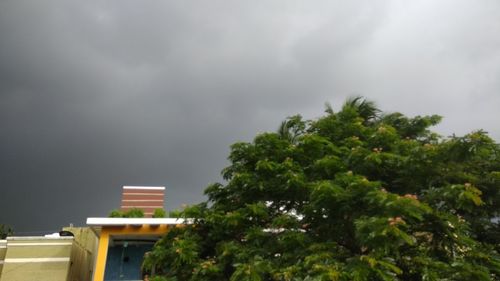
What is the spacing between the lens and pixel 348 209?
7531 mm

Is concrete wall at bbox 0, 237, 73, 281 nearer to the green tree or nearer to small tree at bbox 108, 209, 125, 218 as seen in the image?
small tree at bbox 108, 209, 125, 218

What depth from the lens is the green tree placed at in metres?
6.58

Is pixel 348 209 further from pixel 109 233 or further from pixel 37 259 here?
pixel 37 259

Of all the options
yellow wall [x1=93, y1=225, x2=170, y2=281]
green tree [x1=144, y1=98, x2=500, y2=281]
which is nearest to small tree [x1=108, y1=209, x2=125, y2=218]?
yellow wall [x1=93, y1=225, x2=170, y2=281]

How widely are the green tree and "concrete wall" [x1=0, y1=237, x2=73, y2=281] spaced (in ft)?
29.6

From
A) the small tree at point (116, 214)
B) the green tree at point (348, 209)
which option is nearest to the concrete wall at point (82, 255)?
the small tree at point (116, 214)

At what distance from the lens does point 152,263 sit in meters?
9.66

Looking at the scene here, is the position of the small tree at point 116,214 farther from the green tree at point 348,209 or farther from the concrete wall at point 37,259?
the green tree at point 348,209

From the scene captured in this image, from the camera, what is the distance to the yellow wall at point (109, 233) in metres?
14.4

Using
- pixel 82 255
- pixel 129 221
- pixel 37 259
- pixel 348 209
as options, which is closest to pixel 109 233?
pixel 129 221

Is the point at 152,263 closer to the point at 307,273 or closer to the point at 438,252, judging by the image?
the point at 307,273

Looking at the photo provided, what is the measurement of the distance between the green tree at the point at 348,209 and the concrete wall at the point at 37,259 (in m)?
9.03

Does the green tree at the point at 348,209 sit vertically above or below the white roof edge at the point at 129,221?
below

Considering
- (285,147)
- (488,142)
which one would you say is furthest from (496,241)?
(285,147)
